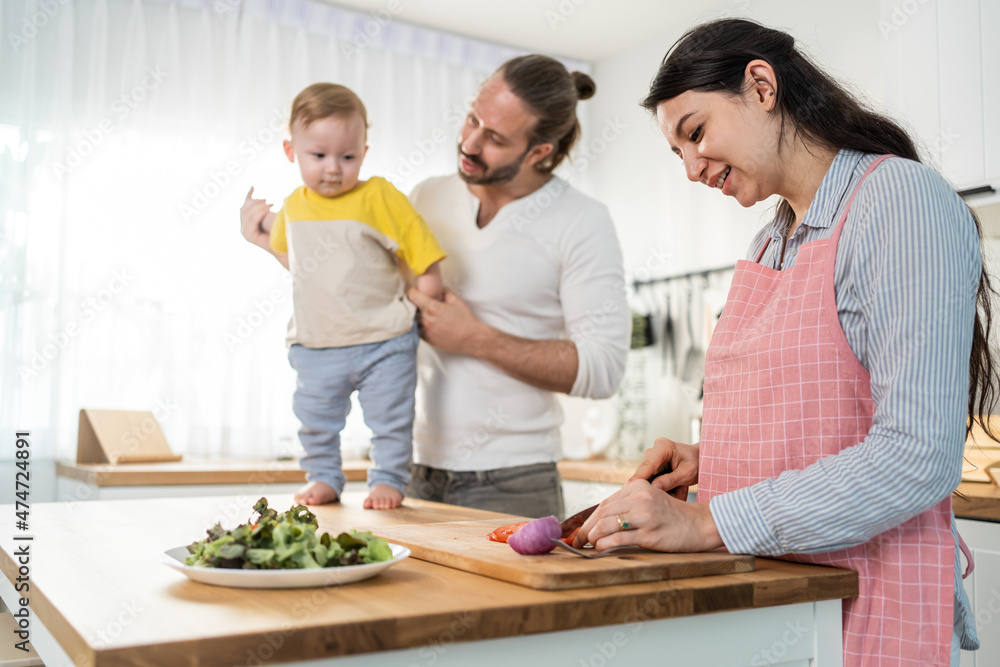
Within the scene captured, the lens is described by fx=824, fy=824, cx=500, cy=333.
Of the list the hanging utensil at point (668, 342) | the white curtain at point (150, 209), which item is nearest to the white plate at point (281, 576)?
the white curtain at point (150, 209)

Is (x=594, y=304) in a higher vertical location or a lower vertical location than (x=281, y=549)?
higher

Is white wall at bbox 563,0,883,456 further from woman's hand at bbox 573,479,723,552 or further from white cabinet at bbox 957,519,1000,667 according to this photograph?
woman's hand at bbox 573,479,723,552

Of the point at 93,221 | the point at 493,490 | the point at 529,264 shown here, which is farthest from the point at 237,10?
the point at 493,490

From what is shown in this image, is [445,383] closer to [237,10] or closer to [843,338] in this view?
[843,338]

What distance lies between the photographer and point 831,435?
0.84 meters

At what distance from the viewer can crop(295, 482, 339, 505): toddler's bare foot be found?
1.50 m

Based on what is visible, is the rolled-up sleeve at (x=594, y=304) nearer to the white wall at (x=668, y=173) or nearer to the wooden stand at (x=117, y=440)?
the white wall at (x=668, y=173)

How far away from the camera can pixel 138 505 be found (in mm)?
1473

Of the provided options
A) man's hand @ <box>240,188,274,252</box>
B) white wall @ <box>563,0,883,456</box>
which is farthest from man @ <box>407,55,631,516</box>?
white wall @ <box>563,0,883,456</box>

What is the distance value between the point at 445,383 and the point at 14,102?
2.20 m

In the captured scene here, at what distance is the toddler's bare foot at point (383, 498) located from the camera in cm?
144

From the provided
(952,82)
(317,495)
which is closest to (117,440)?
(317,495)

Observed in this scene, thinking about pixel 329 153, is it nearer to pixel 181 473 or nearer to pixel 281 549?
pixel 281 549

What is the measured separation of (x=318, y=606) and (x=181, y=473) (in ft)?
6.43
